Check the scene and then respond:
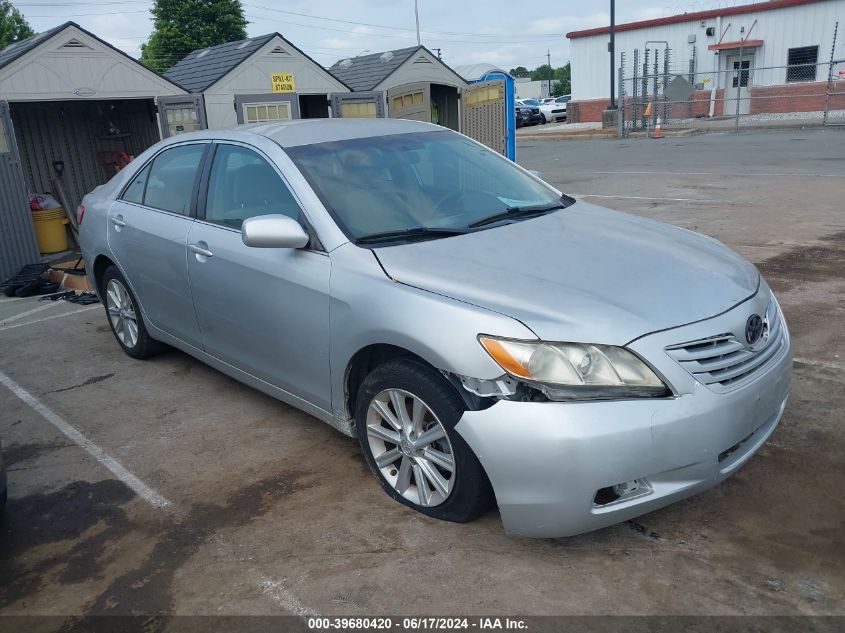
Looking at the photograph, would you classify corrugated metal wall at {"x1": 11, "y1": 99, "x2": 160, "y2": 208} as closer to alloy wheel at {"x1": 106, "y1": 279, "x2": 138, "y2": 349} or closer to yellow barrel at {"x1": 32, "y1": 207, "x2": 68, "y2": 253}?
yellow barrel at {"x1": 32, "y1": 207, "x2": 68, "y2": 253}

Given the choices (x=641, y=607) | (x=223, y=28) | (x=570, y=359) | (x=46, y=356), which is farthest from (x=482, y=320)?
(x=223, y=28)

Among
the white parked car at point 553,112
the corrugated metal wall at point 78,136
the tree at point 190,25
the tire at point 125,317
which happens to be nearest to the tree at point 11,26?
the tree at point 190,25

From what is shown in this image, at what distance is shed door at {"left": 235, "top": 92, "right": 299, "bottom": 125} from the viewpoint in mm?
11555

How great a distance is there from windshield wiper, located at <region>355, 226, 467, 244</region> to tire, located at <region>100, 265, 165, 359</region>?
243 cm

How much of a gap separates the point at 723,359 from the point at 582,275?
0.64 metres

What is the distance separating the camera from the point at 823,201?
1033 cm

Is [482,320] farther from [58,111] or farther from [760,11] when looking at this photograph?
[760,11]

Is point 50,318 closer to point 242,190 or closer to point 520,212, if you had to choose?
point 242,190

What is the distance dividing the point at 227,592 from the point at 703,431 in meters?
1.90

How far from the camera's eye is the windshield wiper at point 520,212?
3.81 metres

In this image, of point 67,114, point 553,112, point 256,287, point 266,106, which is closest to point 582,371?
point 256,287

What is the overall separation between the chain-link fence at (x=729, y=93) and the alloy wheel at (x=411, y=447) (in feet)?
78.1

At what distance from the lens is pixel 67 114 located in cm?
1262

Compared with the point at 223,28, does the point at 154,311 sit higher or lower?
lower
